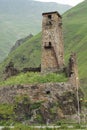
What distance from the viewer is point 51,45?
3174 inches

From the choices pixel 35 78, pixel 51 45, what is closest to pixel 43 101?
pixel 35 78

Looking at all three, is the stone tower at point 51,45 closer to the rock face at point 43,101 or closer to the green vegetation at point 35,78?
the green vegetation at point 35,78

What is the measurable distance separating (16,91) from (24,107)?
3815 millimetres

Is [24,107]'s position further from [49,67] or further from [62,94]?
[49,67]

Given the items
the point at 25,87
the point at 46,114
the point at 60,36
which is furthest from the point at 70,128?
the point at 60,36

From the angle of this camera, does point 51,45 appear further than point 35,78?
Yes

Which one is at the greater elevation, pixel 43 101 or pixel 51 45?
pixel 51 45

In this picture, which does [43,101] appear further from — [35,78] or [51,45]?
[51,45]

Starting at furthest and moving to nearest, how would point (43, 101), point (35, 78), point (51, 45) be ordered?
point (51, 45) → point (35, 78) → point (43, 101)

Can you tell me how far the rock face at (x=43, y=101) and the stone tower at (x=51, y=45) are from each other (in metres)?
8.93

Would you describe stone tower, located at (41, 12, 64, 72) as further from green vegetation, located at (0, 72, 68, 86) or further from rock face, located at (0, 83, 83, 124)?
rock face, located at (0, 83, 83, 124)

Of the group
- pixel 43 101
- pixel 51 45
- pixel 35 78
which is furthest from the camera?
pixel 51 45

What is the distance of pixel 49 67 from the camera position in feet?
263

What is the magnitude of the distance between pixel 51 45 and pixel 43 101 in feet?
46.9
